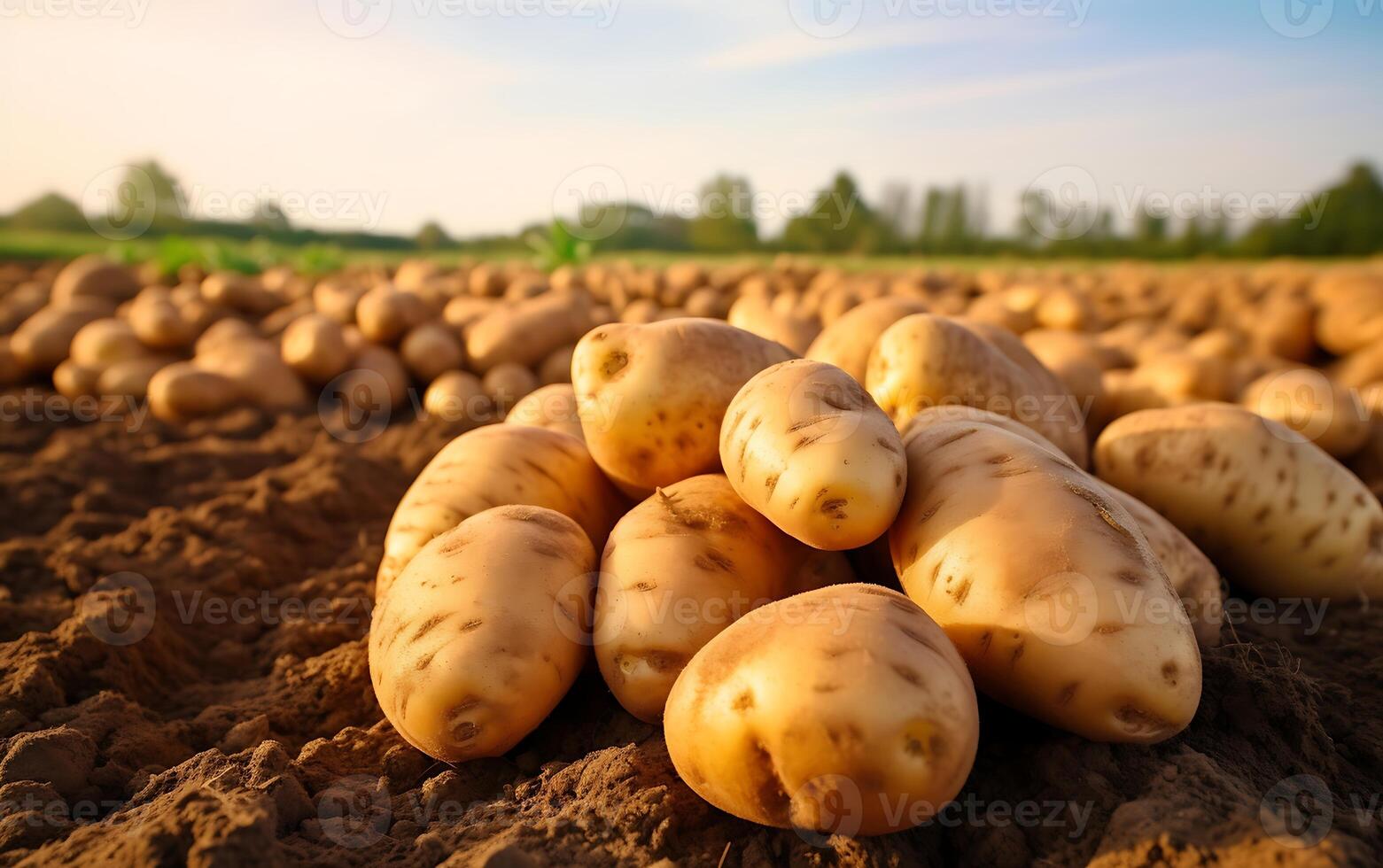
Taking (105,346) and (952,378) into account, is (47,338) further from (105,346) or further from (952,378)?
(952,378)

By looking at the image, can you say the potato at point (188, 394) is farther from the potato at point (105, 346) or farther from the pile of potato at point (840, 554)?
the pile of potato at point (840, 554)

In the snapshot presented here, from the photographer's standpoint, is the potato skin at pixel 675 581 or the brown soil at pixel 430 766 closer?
the brown soil at pixel 430 766

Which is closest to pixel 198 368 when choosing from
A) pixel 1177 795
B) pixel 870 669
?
pixel 870 669

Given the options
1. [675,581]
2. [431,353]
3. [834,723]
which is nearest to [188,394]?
[431,353]

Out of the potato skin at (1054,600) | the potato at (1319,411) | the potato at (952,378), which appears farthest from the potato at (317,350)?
the potato at (1319,411)

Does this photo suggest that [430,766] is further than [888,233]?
No

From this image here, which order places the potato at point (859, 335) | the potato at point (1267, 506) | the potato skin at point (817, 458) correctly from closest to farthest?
the potato skin at point (817, 458), the potato at point (1267, 506), the potato at point (859, 335)

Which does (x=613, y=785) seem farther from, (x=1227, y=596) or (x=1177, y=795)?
(x=1227, y=596)
